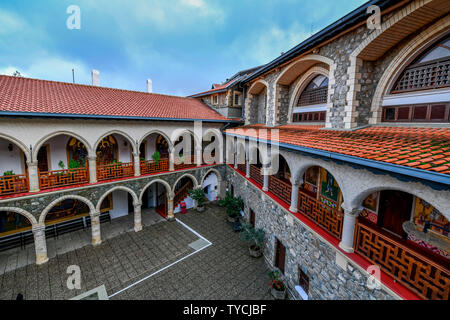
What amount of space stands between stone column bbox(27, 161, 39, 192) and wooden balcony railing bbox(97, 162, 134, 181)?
2530 mm

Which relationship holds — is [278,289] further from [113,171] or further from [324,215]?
[113,171]

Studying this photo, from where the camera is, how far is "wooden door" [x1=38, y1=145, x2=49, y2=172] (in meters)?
11.3

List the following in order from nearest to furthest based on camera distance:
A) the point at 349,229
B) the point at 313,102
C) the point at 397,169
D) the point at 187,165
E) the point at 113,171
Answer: the point at 397,169, the point at 349,229, the point at 313,102, the point at 113,171, the point at 187,165

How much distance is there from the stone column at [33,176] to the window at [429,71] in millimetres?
14899

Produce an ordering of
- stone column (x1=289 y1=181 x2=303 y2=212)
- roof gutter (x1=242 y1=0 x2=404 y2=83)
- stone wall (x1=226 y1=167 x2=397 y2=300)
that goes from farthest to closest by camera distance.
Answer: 1. stone column (x1=289 y1=181 x2=303 y2=212)
2. roof gutter (x1=242 y1=0 x2=404 y2=83)
3. stone wall (x1=226 y1=167 x2=397 y2=300)

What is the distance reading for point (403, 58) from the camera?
6.27 metres

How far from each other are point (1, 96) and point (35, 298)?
28.8ft

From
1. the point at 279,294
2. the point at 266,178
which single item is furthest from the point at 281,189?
the point at 279,294

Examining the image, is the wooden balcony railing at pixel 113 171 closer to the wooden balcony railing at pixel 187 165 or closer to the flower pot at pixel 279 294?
the wooden balcony railing at pixel 187 165

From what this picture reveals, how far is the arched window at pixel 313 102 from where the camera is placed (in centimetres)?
980

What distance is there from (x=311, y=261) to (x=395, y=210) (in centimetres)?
292

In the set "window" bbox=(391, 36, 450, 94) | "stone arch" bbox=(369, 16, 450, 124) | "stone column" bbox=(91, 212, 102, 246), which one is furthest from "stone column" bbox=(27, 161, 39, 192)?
"window" bbox=(391, 36, 450, 94)

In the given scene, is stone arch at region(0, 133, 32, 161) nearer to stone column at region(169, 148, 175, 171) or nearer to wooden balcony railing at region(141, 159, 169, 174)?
wooden balcony railing at region(141, 159, 169, 174)

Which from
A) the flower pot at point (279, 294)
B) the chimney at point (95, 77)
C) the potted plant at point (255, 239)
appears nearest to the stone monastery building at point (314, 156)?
the flower pot at point (279, 294)
